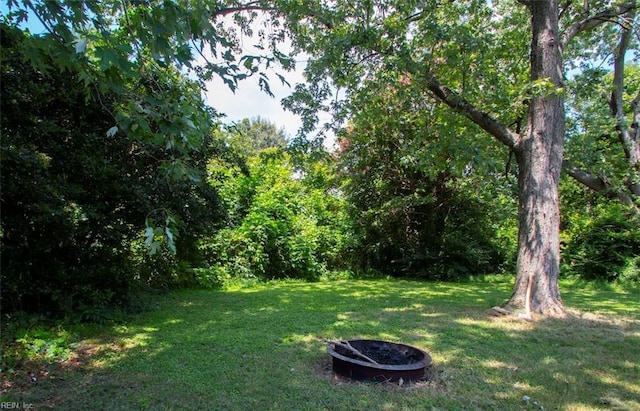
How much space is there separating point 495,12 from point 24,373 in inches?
380

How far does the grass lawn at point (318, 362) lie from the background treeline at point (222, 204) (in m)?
0.99

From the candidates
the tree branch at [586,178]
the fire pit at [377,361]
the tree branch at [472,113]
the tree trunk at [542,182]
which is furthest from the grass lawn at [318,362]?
the tree branch at [472,113]

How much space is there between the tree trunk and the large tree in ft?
0.04

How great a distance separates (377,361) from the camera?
302cm

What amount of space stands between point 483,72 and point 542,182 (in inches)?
72.0

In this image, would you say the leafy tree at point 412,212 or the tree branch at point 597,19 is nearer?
the tree branch at point 597,19

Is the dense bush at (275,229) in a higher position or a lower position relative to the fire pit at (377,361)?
higher

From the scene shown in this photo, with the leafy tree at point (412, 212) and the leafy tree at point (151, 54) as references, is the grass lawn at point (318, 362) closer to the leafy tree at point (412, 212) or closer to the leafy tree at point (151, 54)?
the leafy tree at point (151, 54)

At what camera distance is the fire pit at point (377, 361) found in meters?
2.83

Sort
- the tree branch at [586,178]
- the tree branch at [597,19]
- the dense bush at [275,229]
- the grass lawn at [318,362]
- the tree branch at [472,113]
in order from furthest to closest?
the dense bush at [275,229] < the tree branch at [586,178] < the tree branch at [597,19] < the tree branch at [472,113] < the grass lawn at [318,362]

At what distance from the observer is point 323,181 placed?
11.9 m

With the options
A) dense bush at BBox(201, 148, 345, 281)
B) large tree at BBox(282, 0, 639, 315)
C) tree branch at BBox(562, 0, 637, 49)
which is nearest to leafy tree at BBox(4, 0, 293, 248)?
large tree at BBox(282, 0, 639, 315)

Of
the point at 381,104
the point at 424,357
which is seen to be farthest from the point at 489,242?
the point at 424,357

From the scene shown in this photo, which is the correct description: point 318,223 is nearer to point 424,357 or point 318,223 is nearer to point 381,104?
point 381,104
